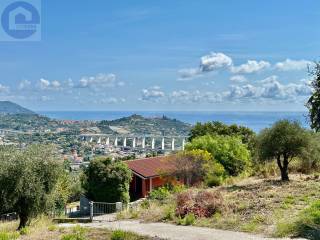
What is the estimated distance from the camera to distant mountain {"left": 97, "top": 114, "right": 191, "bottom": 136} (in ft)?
559

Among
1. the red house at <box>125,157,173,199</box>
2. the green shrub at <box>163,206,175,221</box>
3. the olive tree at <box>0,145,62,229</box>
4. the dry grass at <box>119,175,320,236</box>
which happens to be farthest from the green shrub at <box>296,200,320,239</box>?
the red house at <box>125,157,173,199</box>

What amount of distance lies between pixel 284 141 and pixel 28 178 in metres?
14.7

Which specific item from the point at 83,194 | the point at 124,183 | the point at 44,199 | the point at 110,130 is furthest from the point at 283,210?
the point at 110,130

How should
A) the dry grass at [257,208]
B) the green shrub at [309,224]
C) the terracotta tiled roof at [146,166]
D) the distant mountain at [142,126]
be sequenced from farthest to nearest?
the distant mountain at [142,126] < the terracotta tiled roof at [146,166] < the dry grass at [257,208] < the green shrub at [309,224]

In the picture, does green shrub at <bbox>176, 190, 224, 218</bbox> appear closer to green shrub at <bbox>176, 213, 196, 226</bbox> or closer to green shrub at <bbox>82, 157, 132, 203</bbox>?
green shrub at <bbox>176, 213, 196, 226</bbox>

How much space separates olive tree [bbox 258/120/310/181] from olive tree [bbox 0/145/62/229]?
12.8m

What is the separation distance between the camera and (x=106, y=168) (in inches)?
1512

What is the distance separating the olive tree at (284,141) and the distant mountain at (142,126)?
451 ft

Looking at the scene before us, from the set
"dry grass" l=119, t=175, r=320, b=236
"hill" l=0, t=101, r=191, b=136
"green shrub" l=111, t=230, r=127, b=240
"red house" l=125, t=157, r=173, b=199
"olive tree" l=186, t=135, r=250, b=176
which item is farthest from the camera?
"hill" l=0, t=101, r=191, b=136

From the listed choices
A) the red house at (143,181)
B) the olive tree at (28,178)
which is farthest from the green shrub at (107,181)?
the olive tree at (28,178)

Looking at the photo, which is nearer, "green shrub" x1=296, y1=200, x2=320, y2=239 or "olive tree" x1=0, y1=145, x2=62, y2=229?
"green shrub" x1=296, y1=200, x2=320, y2=239

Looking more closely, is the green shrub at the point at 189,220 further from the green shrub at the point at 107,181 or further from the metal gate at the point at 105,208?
the green shrub at the point at 107,181

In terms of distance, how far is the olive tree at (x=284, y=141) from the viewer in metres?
26.6

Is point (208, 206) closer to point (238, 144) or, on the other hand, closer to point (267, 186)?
point (267, 186)
